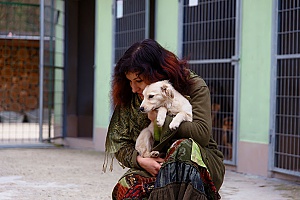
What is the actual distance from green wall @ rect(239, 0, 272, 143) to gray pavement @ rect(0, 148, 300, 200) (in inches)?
20.9

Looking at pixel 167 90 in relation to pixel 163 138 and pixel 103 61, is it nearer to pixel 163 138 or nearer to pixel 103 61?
pixel 163 138

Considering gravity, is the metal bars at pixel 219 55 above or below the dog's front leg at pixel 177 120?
above

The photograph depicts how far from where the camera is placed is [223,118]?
760 centimetres

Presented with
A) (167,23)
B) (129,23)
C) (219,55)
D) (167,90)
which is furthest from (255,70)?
(167,90)

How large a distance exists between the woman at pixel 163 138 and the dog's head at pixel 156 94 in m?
0.05

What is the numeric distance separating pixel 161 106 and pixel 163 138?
0.70ft

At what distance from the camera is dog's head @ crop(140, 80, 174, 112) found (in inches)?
138

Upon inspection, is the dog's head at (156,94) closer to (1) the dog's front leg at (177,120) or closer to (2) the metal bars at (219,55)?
(1) the dog's front leg at (177,120)

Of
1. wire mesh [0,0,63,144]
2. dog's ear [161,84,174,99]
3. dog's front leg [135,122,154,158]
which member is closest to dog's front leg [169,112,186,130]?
dog's ear [161,84,174,99]

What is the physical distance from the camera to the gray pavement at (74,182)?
586cm

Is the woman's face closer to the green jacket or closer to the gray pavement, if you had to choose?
the green jacket

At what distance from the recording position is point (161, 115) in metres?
3.54

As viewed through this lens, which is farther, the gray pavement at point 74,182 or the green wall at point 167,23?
the green wall at point 167,23

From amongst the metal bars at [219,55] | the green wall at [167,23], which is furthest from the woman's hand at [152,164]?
the green wall at [167,23]
